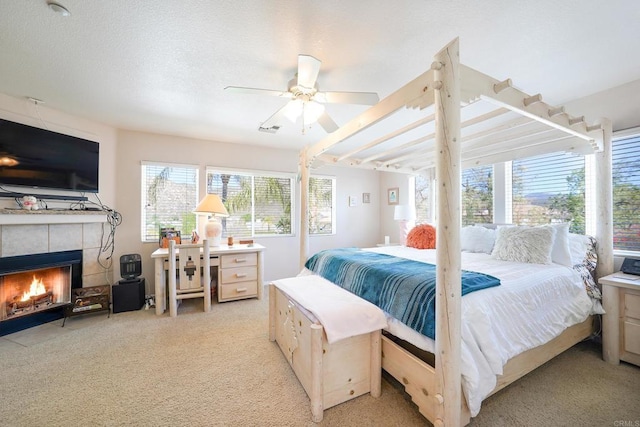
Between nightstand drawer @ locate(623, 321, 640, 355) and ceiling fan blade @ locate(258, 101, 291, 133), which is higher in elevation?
ceiling fan blade @ locate(258, 101, 291, 133)

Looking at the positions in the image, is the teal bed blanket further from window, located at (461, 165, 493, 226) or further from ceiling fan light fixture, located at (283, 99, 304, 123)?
window, located at (461, 165, 493, 226)

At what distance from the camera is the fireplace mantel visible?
7.65 feet

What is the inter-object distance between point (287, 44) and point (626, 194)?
322 centimetres

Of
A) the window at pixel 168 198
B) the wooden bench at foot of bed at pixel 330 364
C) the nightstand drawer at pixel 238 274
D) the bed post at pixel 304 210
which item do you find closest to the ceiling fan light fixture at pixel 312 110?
the bed post at pixel 304 210

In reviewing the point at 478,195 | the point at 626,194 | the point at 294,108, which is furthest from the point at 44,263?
the point at 626,194

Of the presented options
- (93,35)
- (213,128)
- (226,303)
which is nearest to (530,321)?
(226,303)

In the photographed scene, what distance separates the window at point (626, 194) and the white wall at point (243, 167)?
10.8 feet

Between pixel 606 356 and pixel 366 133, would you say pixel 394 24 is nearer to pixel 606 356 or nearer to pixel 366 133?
pixel 366 133

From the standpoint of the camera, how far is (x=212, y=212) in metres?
3.26

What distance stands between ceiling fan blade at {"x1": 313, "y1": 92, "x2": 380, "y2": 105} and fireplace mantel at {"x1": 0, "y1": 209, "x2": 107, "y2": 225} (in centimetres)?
304

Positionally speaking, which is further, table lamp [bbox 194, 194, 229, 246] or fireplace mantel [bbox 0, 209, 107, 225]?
table lamp [bbox 194, 194, 229, 246]

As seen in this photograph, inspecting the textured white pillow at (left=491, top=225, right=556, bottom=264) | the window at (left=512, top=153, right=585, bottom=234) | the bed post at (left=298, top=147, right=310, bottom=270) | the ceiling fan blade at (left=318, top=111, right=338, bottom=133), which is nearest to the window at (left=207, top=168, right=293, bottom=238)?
the bed post at (left=298, top=147, right=310, bottom=270)

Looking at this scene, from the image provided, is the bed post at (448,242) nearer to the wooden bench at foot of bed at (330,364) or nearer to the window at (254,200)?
the wooden bench at foot of bed at (330,364)

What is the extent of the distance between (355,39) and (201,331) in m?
2.93
